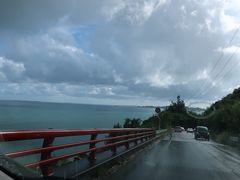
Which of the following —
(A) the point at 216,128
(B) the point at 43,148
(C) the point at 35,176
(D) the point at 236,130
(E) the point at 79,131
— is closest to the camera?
(C) the point at 35,176

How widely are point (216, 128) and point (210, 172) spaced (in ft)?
254

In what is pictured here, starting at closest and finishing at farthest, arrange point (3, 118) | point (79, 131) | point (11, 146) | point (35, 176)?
1. point (35, 176)
2. point (11, 146)
3. point (79, 131)
4. point (3, 118)

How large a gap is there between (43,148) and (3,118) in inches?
639

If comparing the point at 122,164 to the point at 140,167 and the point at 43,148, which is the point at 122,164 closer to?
the point at 140,167

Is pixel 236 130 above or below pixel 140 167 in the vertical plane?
above

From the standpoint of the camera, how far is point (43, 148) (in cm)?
892

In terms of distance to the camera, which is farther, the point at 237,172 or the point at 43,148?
the point at 237,172

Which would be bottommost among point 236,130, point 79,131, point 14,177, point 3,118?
point 14,177

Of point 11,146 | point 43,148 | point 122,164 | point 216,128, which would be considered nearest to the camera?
A: point 11,146

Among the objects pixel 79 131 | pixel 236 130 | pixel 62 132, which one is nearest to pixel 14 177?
pixel 62 132

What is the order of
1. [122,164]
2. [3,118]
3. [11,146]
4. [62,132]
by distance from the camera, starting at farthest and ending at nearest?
[3,118], [122,164], [62,132], [11,146]

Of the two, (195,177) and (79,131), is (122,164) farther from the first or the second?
(79,131)

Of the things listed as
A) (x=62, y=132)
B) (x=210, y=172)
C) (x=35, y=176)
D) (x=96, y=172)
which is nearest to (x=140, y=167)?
(x=210, y=172)

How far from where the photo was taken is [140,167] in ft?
54.2
